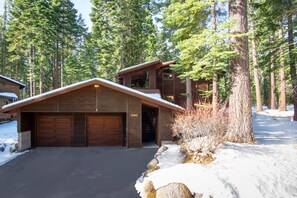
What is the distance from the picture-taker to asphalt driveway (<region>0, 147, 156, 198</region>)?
243 inches

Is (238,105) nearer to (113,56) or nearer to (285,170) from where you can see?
(285,170)

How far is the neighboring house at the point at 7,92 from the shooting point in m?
21.1

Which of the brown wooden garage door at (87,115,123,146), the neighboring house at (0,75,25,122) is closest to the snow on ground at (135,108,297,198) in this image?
the brown wooden garage door at (87,115,123,146)

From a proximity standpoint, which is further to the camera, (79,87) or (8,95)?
(8,95)

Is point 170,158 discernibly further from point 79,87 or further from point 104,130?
point 79,87

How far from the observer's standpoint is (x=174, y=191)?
204 inches

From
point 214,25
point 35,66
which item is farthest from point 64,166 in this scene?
point 35,66

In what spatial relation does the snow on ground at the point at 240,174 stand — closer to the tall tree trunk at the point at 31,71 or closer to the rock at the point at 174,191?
the rock at the point at 174,191

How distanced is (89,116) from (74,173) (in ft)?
18.9

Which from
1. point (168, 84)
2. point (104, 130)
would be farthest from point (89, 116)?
point (168, 84)

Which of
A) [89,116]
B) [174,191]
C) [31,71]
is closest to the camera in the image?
[174,191]

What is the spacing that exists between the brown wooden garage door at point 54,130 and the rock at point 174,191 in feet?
31.0

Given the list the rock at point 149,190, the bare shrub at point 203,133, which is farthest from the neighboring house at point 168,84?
the rock at point 149,190

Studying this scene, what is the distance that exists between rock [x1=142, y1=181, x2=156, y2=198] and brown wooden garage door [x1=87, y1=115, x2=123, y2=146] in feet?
24.4
